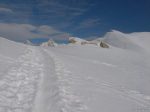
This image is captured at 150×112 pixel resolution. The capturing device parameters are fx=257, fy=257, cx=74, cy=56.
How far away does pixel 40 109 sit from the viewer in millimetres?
7289

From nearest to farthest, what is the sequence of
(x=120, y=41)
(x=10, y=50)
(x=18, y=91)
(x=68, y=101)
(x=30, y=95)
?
1. (x=68, y=101)
2. (x=30, y=95)
3. (x=18, y=91)
4. (x=10, y=50)
5. (x=120, y=41)

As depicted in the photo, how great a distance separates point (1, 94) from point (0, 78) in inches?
86.9

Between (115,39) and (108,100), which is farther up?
(115,39)

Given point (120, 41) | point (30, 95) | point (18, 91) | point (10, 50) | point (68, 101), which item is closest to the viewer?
point (68, 101)

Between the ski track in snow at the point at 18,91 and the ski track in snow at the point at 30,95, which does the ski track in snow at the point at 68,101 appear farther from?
the ski track in snow at the point at 18,91

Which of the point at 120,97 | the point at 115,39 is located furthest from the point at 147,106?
the point at 115,39

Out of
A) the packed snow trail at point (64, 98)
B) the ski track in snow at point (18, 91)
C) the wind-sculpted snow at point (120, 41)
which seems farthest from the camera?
the wind-sculpted snow at point (120, 41)

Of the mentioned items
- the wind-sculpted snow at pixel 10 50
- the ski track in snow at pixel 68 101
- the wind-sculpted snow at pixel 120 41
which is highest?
the wind-sculpted snow at pixel 120 41

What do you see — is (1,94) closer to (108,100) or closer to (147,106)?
(108,100)

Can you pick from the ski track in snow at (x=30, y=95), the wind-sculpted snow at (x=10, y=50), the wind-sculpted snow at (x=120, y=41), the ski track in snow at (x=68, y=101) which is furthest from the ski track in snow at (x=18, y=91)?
the wind-sculpted snow at (x=120, y=41)

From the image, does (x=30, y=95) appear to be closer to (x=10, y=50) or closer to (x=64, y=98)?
(x=64, y=98)

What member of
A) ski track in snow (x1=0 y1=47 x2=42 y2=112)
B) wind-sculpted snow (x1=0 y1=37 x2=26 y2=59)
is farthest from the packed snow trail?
wind-sculpted snow (x1=0 y1=37 x2=26 y2=59)

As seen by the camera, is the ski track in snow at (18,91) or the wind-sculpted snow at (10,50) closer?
the ski track in snow at (18,91)

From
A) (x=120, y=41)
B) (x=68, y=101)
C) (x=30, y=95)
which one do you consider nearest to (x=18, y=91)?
(x=30, y=95)
